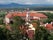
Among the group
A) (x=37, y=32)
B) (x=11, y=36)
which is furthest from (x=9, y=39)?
(x=37, y=32)

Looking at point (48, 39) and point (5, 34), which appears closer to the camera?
point (48, 39)

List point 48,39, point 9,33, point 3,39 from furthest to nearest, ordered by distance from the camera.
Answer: point 9,33
point 3,39
point 48,39

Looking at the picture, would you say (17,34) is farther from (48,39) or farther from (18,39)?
(48,39)

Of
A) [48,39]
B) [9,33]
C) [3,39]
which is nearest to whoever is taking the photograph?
[48,39]

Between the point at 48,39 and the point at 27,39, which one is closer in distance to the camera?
the point at 48,39

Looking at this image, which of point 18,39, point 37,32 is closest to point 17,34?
point 18,39

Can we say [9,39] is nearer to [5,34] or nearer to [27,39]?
[5,34]

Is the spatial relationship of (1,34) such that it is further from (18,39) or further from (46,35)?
(46,35)
